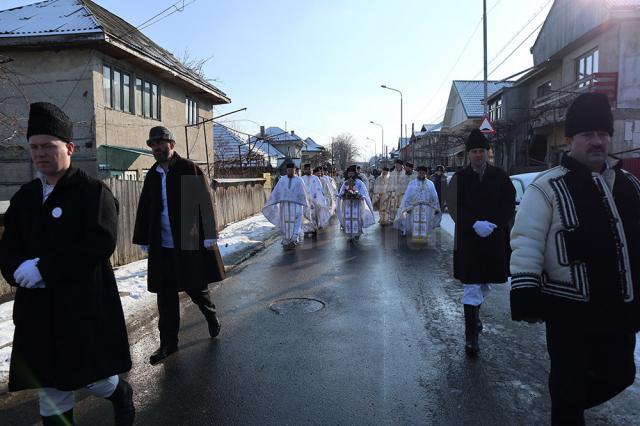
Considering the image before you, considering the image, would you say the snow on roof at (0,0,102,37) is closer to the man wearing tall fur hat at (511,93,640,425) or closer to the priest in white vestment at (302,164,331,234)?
the priest in white vestment at (302,164,331,234)

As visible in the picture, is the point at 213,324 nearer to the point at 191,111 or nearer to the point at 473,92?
the point at 191,111

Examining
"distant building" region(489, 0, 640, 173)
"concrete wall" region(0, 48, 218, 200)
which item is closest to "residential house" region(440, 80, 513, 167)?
"distant building" region(489, 0, 640, 173)

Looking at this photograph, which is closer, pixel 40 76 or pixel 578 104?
pixel 578 104

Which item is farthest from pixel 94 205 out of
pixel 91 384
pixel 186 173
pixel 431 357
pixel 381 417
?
pixel 431 357

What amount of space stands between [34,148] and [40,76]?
41.4 feet

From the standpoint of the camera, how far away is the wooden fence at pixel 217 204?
895cm

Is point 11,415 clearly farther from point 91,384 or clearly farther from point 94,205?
point 94,205

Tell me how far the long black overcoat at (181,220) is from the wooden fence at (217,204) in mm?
3348

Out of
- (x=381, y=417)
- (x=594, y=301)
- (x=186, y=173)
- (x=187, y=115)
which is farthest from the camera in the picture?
(x=187, y=115)

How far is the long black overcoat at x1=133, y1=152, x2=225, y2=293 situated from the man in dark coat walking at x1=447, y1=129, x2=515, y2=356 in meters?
2.43

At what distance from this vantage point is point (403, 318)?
221 inches

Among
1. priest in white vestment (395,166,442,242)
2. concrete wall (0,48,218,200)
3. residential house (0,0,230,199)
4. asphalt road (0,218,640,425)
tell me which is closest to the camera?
asphalt road (0,218,640,425)

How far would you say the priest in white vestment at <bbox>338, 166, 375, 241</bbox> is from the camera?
39.9ft

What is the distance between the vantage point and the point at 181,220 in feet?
14.7
